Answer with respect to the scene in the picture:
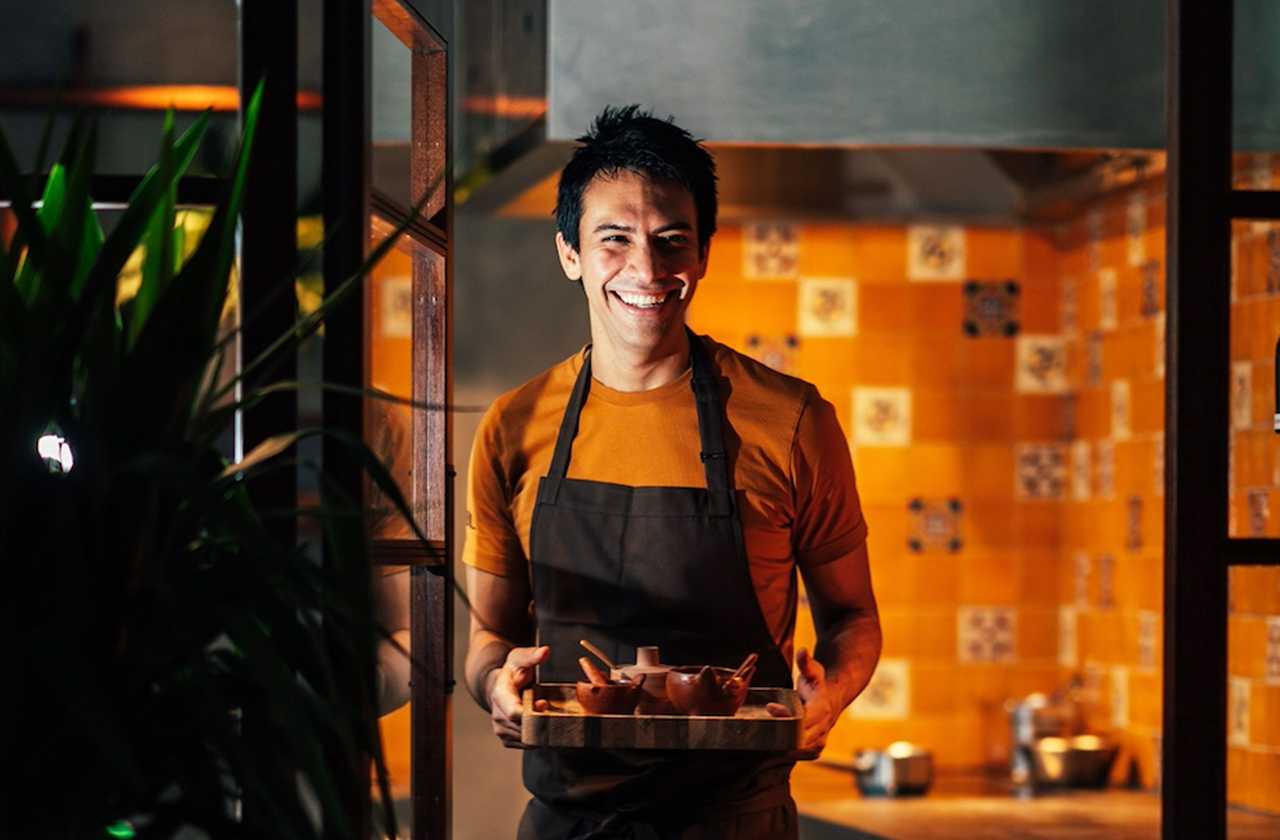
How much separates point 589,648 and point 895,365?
385cm

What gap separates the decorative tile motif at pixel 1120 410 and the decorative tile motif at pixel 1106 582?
0.41 m

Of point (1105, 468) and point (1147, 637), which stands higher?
point (1105, 468)

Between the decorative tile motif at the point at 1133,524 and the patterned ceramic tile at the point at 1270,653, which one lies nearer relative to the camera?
the patterned ceramic tile at the point at 1270,653

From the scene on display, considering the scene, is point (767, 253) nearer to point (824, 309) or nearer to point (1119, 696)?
point (824, 309)

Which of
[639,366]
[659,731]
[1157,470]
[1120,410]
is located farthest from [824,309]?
[659,731]

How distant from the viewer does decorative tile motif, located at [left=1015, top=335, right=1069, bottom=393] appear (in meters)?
6.09

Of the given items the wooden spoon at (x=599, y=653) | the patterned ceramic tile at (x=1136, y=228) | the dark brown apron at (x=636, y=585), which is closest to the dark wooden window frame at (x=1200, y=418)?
the dark brown apron at (x=636, y=585)

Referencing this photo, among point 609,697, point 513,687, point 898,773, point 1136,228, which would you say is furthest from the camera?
point 1136,228

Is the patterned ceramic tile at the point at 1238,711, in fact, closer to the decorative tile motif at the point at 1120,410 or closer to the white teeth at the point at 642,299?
the white teeth at the point at 642,299

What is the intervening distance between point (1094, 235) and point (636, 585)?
3.92 meters

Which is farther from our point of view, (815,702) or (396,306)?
(815,702)

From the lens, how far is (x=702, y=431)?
2.48 metres

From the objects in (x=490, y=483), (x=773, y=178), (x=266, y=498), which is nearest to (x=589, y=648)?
(x=490, y=483)

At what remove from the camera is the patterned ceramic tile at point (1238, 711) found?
8.02ft
